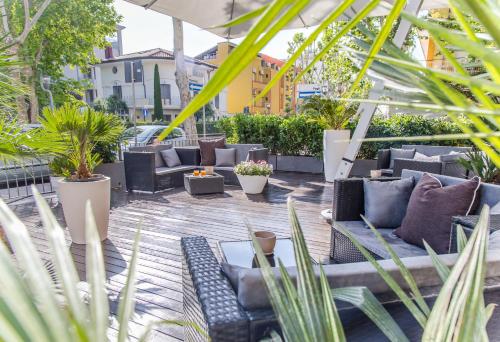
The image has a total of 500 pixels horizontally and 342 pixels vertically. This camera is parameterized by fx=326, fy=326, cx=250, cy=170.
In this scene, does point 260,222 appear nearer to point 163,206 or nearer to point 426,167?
point 163,206

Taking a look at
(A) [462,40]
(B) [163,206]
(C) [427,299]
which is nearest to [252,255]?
(C) [427,299]

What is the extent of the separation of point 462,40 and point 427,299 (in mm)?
1107

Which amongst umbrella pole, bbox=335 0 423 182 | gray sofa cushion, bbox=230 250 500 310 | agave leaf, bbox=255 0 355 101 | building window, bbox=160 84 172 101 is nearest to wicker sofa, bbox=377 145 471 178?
umbrella pole, bbox=335 0 423 182

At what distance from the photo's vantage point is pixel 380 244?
2207mm

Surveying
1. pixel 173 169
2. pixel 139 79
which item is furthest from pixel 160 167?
pixel 139 79

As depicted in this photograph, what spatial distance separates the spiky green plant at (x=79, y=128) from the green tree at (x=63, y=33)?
929 cm

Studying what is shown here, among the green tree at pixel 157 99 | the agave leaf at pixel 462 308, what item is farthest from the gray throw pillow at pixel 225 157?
the green tree at pixel 157 99

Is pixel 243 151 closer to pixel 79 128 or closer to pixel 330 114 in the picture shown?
pixel 330 114

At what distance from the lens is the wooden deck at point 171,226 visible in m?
2.36

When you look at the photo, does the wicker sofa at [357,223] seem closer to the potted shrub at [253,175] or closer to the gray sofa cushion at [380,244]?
the gray sofa cushion at [380,244]

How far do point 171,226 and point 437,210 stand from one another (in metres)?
2.82

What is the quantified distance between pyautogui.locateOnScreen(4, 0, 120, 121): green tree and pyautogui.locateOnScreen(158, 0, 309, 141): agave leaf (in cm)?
1270

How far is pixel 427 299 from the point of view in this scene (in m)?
1.12

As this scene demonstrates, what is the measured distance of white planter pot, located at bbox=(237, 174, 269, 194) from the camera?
17.7 ft
